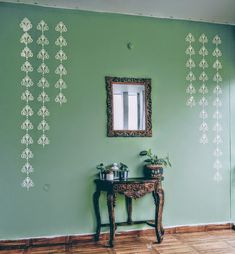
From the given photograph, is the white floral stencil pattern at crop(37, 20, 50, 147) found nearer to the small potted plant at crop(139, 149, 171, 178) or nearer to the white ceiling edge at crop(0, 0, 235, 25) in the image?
the white ceiling edge at crop(0, 0, 235, 25)

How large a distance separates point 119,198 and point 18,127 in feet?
4.94

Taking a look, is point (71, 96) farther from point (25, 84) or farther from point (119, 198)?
point (119, 198)

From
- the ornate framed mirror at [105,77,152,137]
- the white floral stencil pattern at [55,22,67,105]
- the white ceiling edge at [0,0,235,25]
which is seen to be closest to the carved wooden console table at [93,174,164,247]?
the ornate framed mirror at [105,77,152,137]

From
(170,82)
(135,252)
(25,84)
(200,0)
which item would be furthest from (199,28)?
(135,252)

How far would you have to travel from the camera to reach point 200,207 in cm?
398

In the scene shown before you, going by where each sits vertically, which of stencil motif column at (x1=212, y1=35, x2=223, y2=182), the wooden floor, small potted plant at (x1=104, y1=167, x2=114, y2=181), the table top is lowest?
the wooden floor

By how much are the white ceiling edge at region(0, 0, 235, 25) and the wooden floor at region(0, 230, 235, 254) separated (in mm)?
2853

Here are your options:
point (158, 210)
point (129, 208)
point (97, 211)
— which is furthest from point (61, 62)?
point (158, 210)

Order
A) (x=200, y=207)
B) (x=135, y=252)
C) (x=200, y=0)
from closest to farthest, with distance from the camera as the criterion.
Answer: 1. (x=135, y=252)
2. (x=200, y=0)
3. (x=200, y=207)

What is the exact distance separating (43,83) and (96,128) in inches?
33.1

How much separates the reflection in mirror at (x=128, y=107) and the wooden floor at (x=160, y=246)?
54.7 inches

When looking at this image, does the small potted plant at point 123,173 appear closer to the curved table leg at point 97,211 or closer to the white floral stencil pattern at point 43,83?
the curved table leg at point 97,211

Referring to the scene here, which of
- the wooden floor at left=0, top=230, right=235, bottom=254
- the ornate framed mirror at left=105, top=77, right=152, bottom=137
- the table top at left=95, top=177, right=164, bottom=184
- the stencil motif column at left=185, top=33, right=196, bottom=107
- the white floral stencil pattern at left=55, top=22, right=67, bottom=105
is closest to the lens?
the wooden floor at left=0, top=230, right=235, bottom=254

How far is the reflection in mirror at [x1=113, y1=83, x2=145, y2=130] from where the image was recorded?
12.3 ft
